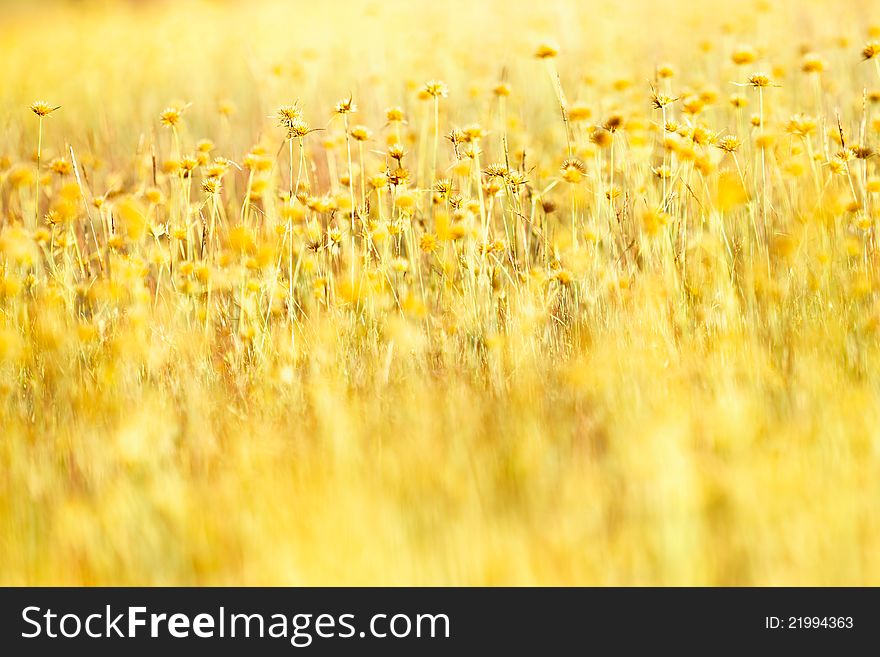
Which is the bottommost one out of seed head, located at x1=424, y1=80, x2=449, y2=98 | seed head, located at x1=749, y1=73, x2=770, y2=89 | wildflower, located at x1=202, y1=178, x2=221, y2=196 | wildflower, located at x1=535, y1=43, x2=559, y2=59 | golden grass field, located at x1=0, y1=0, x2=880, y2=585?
golden grass field, located at x1=0, y1=0, x2=880, y2=585

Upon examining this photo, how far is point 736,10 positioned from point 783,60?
1537 mm

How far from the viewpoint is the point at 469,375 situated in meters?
2.06

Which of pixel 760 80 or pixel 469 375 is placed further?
pixel 760 80

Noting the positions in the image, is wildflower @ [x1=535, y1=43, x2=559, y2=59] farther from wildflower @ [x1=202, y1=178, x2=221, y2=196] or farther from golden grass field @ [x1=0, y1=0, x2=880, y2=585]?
wildflower @ [x1=202, y1=178, x2=221, y2=196]

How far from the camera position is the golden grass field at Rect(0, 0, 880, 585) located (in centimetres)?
143

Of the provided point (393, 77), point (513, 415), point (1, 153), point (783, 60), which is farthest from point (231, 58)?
point (513, 415)

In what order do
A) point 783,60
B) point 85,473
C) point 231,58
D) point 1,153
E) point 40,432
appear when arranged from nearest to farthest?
point 85,473, point 40,432, point 1,153, point 783,60, point 231,58

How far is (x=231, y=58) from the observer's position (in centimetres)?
576

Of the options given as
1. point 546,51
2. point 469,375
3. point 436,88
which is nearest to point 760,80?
point 546,51

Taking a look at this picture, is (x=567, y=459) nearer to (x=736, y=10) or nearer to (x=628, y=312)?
(x=628, y=312)

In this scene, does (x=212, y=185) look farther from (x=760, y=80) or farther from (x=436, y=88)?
(x=760, y=80)

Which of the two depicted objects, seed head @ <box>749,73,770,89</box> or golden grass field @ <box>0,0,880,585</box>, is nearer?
golden grass field @ <box>0,0,880,585</box>

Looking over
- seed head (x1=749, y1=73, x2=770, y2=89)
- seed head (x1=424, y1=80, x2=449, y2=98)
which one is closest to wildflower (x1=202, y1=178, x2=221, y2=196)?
seed head (x1=424, y1=80, x2=449, y2=98)
